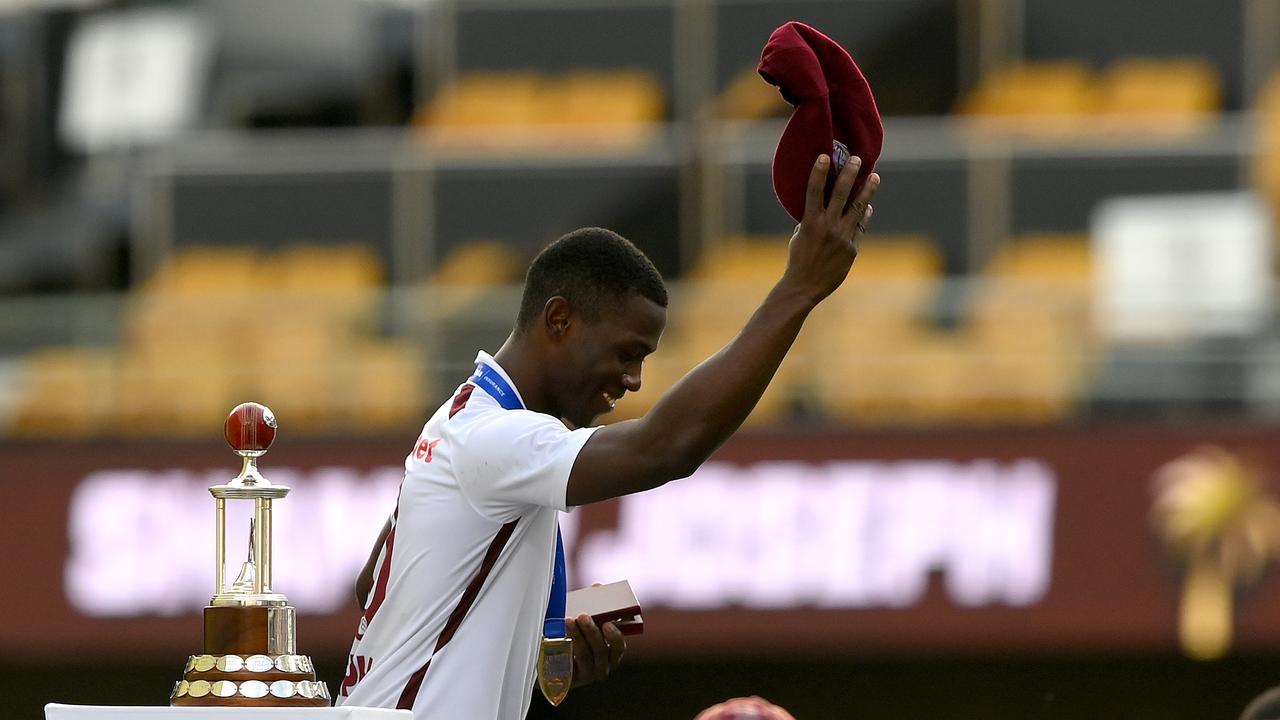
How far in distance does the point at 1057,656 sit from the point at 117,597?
4746 millimetres

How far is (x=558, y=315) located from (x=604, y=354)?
94 mm

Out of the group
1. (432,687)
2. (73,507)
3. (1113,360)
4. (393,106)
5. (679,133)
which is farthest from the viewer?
(393,106)

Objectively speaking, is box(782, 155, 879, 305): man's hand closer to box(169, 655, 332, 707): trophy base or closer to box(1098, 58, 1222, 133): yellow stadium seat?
box(169, 655, 332, 707): trophy base

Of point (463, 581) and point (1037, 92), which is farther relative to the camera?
point (1037, 92)

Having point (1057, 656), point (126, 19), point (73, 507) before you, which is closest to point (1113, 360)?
point (1057, 656)

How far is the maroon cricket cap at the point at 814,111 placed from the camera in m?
3.16

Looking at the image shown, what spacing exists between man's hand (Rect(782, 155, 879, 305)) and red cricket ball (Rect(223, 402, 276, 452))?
3.11 ft

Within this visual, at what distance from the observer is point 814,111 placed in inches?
124

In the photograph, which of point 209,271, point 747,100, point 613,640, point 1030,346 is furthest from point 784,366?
point 613,640

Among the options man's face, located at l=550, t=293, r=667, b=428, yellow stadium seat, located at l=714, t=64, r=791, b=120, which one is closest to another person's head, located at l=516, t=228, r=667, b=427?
man's face, located at l=550, t=293, r=667, b=428

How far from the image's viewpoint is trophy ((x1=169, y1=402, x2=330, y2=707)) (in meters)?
3.33

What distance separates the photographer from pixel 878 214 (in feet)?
43.7

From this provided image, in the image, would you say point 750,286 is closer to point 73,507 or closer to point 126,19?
point 73,507

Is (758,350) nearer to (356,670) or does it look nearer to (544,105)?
(356,670)
